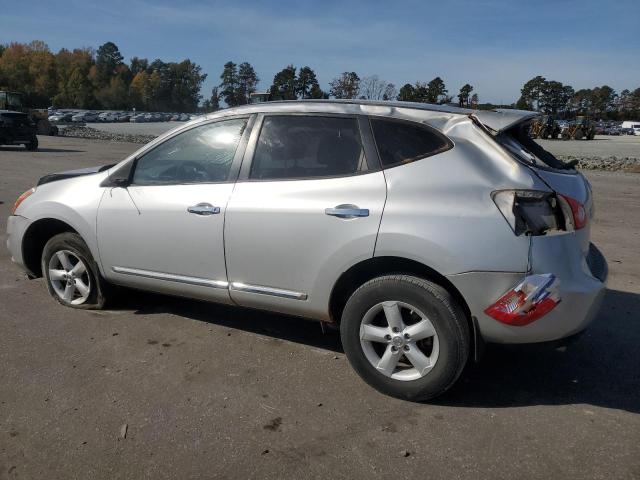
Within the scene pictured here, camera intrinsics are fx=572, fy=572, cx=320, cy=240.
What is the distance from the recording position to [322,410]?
3357mm

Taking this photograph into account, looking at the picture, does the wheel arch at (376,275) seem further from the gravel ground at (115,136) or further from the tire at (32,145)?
the gravel ground at (115,136)

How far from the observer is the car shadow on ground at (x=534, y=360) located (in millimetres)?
3510

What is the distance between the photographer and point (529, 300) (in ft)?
10.2

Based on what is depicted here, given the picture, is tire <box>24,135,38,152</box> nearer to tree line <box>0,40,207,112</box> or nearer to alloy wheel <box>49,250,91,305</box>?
alloy wheel <box>49,250,91,305</box>

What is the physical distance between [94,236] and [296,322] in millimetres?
1783

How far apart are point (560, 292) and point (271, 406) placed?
1.77m

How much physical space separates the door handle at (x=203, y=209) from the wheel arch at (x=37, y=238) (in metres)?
1.41

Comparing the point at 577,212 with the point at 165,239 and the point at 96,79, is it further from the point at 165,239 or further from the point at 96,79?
the point at 96,79

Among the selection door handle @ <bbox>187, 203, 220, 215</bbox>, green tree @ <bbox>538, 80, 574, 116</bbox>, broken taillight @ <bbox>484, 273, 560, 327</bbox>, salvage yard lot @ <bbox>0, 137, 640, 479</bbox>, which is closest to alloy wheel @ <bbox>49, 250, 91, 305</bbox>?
salvage yard lot @ <bbox>0, 137, 640, 479</bbox>

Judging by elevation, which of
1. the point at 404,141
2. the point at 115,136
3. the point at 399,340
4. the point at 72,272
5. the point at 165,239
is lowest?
the point at 115,136

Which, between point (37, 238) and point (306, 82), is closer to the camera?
point (37, 238)

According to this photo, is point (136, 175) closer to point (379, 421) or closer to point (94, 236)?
point (94, 236)

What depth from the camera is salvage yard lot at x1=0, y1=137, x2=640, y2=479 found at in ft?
9.37

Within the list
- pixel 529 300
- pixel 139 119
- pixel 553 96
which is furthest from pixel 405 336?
pixel 553 96
